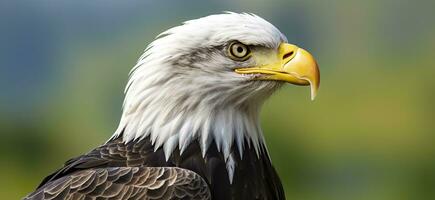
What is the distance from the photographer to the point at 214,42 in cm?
225

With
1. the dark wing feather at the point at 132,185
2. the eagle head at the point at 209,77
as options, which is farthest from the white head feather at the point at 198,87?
the dark wing feather at the point at 132,185

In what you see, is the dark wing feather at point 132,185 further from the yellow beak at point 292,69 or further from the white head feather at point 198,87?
the yellow beak at point 292,69

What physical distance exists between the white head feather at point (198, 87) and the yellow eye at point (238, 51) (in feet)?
0.04

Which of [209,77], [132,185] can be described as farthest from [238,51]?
[132,185]

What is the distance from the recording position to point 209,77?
88.9 inches

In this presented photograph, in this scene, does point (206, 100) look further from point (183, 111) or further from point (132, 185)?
point (132, 185)

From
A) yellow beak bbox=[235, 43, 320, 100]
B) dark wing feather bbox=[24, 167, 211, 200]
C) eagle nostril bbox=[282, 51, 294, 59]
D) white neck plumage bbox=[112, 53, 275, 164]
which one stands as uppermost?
eagle nostril bbox=[282, 51, 294, 59]

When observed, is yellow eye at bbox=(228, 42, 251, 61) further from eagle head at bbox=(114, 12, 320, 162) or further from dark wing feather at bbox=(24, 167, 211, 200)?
dark wing feather at bbox=(24, 167, 211, 200)

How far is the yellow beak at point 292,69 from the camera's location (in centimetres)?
222

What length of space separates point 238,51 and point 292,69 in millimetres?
129

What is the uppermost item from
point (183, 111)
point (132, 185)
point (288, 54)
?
point (288, 54)

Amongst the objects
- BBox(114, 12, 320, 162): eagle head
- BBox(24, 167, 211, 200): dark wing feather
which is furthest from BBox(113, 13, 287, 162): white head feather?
BBox(24, 167, 211, 200): dark wing feather

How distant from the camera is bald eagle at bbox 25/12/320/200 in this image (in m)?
2.23

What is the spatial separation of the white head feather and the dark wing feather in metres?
0.12
